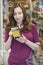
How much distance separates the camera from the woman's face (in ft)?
5.93

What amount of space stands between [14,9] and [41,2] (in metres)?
1.20

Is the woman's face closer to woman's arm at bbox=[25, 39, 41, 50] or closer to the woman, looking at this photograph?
the woman

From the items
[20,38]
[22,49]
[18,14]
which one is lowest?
[22,49]

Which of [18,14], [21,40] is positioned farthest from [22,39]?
[18,14]

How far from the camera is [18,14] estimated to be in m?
1.82

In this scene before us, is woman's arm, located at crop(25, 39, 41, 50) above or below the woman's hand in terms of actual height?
below

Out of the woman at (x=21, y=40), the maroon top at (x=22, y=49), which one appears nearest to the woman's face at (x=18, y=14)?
the woman at (x=21, y=40)

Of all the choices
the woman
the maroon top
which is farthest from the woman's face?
the maroon top

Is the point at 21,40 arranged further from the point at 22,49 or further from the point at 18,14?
the point at 18,14

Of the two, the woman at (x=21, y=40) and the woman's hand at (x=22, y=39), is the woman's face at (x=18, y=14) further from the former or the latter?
the woman's hand at (x=22, y=39)

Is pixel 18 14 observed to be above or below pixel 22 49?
above

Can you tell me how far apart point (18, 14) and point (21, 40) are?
226 millimetres

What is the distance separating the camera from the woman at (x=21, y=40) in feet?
5.99

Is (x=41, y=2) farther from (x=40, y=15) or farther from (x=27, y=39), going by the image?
(x=27, y=39)
